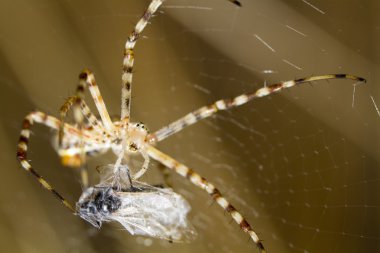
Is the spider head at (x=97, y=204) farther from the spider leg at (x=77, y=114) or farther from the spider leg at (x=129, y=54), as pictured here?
the spider leg at (x=129, y=54)

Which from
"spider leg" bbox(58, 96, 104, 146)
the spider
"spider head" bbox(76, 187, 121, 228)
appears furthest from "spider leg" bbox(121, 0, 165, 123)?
"spider head" bbox(76, 187, 121, 228)

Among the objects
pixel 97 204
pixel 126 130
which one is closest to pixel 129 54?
pixel 126 130

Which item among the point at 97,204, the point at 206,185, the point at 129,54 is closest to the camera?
the point at 97,204

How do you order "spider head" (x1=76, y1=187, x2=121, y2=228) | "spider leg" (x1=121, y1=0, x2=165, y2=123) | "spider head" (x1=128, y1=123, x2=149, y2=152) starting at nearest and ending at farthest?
"spider head" (x1=76, y1=187, x2=121, y2=228) → "spider leg" (x1=121, y1=0, x2=165, y2=123) → "spider head" (x1=128, y1=123, x2=149, y2=152)

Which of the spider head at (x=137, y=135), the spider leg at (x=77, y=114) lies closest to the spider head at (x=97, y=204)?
the spider leg at (x=77, y=114)

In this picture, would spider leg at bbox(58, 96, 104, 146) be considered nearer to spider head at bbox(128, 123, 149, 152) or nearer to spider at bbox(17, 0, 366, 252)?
spider at bbox(17, 0, 366, 252)

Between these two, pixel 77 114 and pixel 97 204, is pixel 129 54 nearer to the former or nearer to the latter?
pixel 77 114
